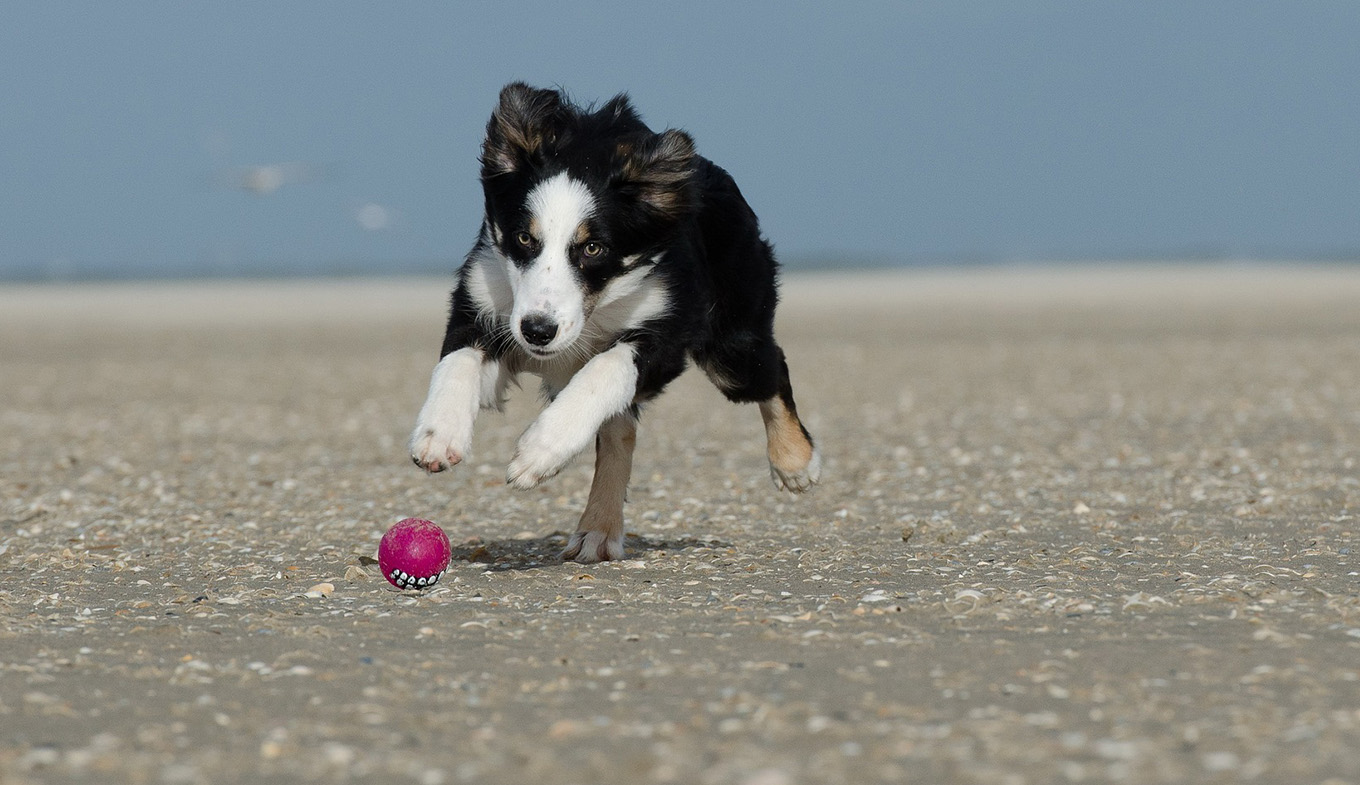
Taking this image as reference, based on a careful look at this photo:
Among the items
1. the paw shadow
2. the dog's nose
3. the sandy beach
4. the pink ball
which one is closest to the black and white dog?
the dog's nose

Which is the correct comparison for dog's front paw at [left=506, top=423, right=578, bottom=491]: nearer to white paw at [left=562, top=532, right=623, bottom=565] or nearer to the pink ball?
the pink ball

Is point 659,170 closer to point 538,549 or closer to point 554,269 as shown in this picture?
point 554,269

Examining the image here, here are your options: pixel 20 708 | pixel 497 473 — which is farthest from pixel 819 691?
pixel 497 473

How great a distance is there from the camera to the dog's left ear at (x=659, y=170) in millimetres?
6098

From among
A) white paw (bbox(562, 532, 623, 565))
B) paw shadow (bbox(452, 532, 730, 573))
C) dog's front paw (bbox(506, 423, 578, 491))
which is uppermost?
dog's front paw (bbox(506, 423, 578, 491))

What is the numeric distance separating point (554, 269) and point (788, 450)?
6.15 ft

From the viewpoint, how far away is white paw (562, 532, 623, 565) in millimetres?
6664

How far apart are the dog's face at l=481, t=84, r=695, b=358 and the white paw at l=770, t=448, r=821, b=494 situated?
1.43m

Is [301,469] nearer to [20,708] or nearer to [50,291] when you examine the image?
[20,708]

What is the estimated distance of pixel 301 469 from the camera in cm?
1038

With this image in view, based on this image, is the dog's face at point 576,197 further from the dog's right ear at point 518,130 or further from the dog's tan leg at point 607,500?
the dog's tan leg at point 607,500

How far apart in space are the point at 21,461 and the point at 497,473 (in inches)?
144

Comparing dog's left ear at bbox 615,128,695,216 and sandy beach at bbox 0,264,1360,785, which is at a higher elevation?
dog's left ear at bbox 615,128,695,216

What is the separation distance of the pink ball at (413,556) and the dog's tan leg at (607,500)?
83 centimetres
